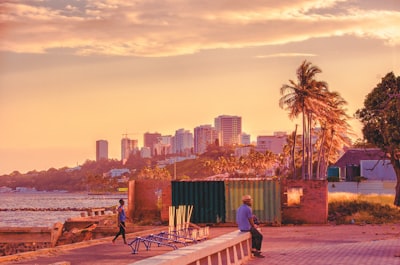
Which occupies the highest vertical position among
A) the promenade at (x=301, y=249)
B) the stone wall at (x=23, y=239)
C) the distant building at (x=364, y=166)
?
the distant building at (x=364, y=166)

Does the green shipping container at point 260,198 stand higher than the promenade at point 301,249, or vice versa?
the green shipping container at point 260,198

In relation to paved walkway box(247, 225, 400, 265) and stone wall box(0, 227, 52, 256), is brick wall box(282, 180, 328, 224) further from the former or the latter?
stone wall box(0, 227, 52, 256)

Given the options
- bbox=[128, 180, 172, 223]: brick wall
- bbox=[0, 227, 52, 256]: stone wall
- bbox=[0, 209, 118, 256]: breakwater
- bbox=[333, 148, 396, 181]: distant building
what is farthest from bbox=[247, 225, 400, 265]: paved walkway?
bbox=[333, 148, 396, 181]: distant building

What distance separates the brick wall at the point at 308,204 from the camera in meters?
46.0

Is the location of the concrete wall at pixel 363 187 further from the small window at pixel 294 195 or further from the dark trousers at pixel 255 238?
the dark trousers at pixel 255 238

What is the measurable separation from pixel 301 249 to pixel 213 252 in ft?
28.4

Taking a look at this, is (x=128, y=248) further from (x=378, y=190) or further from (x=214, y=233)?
(x=378, y=190)

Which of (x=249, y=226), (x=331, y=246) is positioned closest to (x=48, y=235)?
(x=331, y=246)

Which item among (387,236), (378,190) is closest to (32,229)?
(387,236)

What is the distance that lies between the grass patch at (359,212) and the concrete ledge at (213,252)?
2528 centimetres

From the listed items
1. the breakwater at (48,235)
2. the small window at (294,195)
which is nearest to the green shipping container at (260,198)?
the small window at (294,195)

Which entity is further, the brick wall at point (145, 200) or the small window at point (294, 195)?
the brick wall at point (145, 200)

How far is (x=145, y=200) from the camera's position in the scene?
5003cm

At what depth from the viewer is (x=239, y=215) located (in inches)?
865
